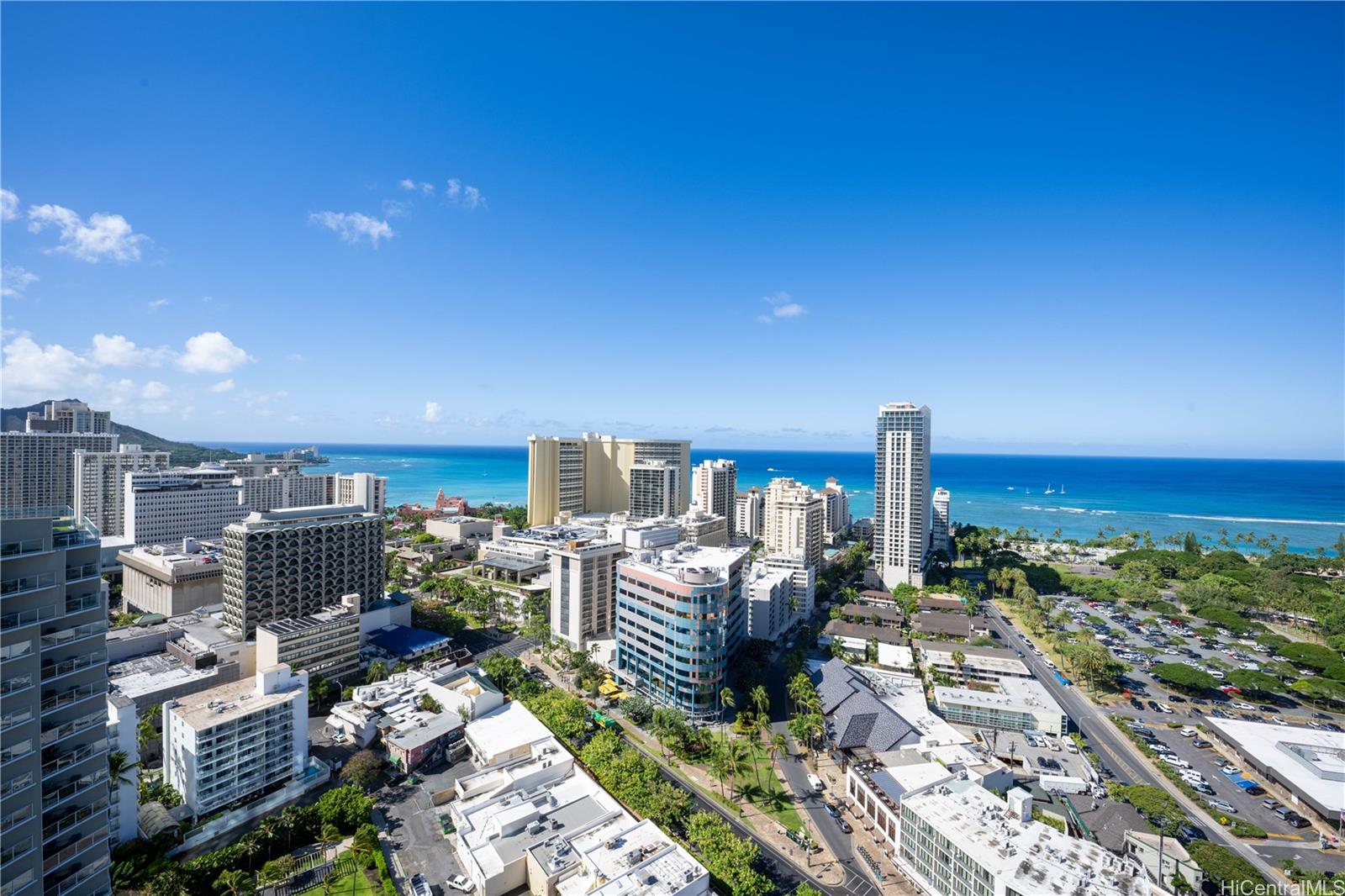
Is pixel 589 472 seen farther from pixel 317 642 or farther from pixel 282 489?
pixel 317 642

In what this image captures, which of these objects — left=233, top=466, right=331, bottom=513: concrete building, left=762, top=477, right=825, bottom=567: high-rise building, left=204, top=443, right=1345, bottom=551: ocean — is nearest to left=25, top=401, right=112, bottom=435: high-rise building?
left=233, top=466, right=331, bottom=513: concrete building

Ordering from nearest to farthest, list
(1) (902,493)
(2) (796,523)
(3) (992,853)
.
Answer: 1. (3) (992,853)
2. (1) (902,493)
3. (2) (796,523)

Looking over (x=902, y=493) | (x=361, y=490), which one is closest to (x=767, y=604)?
(x=902, y=493)

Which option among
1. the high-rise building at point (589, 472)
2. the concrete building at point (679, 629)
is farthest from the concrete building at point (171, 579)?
the high-rise building at point (589, 472)

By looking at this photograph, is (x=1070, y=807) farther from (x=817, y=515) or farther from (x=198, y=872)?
(x=817, y=515)

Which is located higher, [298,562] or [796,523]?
[298,562]

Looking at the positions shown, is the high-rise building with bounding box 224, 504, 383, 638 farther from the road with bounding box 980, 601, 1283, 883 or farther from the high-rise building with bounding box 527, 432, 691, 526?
the road with bounding box 980, 601, 1283, 883
